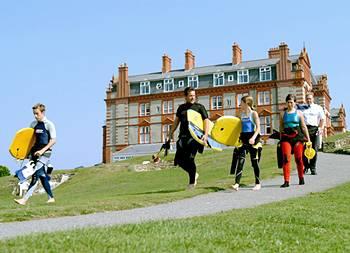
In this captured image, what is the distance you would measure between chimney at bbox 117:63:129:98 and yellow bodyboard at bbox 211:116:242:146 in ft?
220

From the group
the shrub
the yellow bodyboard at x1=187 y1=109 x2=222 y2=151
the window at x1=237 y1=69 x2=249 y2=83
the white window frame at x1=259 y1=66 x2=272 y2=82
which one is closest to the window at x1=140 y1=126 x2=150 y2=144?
the window at x1=237 y1=69 x2=249 y2=83

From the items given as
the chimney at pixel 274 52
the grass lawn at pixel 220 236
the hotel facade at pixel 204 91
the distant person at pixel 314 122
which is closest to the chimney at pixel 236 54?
the hotel facade at pixel 204 91

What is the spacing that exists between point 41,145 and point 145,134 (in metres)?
67.1

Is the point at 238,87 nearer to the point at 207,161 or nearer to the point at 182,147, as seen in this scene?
the point at 207,161

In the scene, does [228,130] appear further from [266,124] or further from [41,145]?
[266,124]

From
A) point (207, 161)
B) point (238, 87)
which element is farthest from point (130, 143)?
point (207, 161)

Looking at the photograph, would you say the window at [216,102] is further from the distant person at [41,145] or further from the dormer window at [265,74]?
the distant person at [41,145]

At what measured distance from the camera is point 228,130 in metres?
14.3

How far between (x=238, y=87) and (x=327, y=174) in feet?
191

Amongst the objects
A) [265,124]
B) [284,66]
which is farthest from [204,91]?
[284,66]

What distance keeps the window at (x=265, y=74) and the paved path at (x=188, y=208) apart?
2304 inches

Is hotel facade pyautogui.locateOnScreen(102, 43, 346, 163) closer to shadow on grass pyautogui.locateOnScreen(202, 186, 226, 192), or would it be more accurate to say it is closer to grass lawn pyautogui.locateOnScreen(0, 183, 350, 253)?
shadow on grass pyautogui.locateOnScreen(202, 186, 226, 192)

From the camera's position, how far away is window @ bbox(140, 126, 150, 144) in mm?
79500

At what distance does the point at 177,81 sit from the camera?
261 ft
